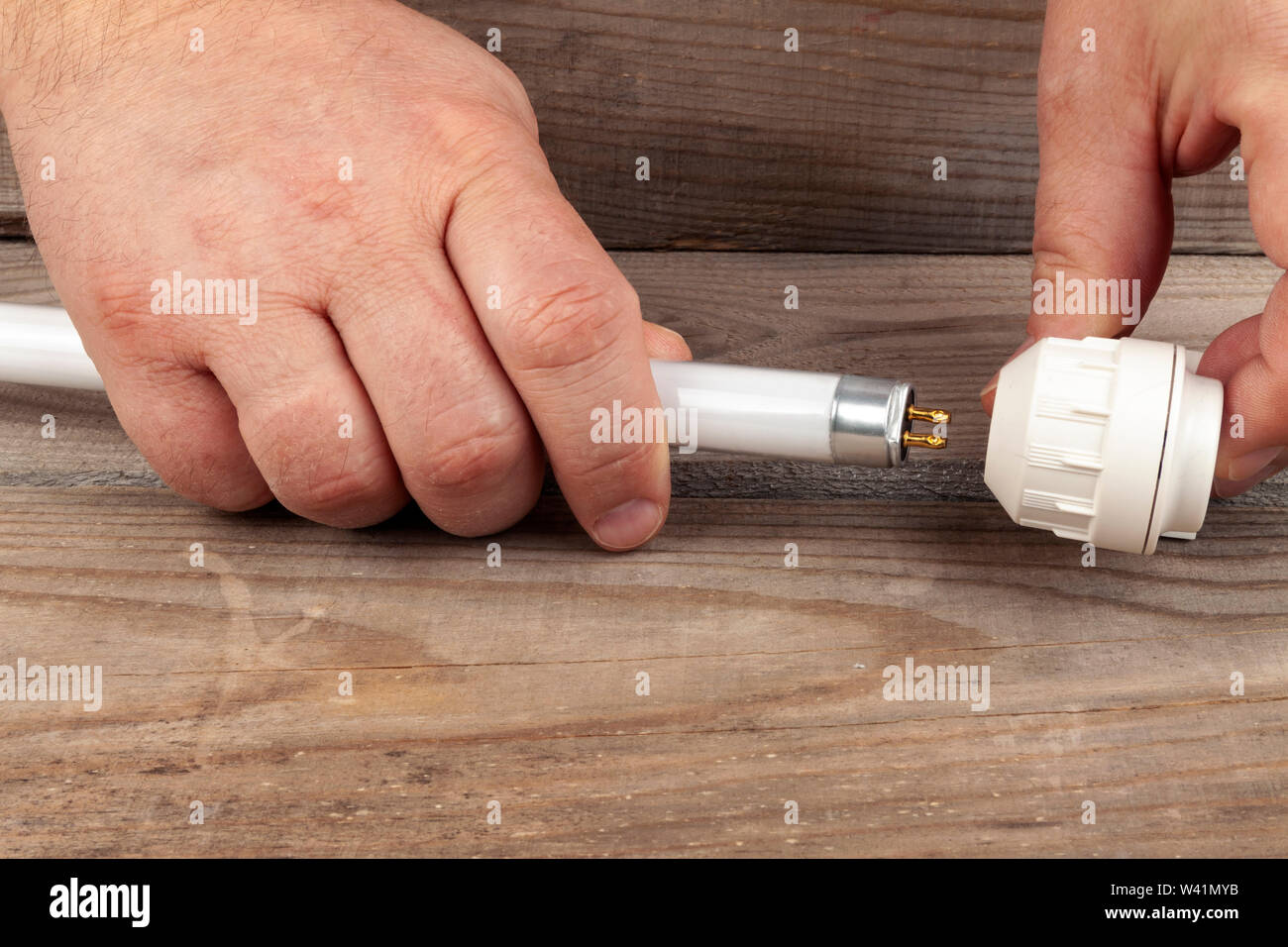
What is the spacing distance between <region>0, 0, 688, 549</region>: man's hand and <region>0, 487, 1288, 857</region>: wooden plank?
43 millimetres

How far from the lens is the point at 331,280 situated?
580mm

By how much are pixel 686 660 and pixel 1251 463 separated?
0.97ft

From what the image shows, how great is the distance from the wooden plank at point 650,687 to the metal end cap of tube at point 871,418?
6 centimetres

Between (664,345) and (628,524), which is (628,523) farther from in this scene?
(664,345)

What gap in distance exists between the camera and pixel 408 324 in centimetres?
57

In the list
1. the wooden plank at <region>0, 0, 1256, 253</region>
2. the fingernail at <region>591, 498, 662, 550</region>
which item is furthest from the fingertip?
the wooden plank at <region>0, 0, 1256, 253</region>

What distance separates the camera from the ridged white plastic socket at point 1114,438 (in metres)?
0.52

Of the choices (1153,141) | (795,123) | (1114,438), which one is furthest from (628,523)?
(795,123)

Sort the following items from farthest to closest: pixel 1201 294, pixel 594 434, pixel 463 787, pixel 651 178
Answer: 1. pixel 651 178
2. pixel 1201 294
3. pixel 594 434
4. pixel 463 787

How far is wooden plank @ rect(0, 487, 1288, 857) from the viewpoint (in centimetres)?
45

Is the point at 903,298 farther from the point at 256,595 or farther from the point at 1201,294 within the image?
the point at 256,595

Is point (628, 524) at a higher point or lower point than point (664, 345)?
lower

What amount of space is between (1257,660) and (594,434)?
0.33 metres

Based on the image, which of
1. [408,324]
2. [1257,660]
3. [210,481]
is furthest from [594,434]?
[1257,660]
